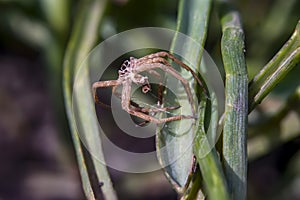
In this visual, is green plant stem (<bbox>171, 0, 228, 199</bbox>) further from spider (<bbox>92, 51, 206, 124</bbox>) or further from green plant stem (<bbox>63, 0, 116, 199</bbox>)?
green plant stem (<bbox>63, 0, 116, 199</bbox>)

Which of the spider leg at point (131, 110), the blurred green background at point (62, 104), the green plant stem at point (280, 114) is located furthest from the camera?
the blurred green background at point (62, 104)

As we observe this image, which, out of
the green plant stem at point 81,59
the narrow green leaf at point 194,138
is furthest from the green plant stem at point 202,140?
the green plant stem at point 81,59

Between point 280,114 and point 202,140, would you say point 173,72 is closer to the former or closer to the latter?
point 202,140

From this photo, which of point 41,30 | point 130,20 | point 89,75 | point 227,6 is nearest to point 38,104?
point 41,30

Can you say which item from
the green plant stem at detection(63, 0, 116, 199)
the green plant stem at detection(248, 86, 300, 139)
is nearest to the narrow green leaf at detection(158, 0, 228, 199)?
the green plant stem at detection(63, 0, 116, 199)

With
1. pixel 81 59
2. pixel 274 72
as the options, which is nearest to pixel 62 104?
pixel 81 59

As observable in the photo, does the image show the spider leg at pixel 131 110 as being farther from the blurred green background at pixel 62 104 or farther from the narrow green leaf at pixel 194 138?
the blurred green background at pixel 62 104
